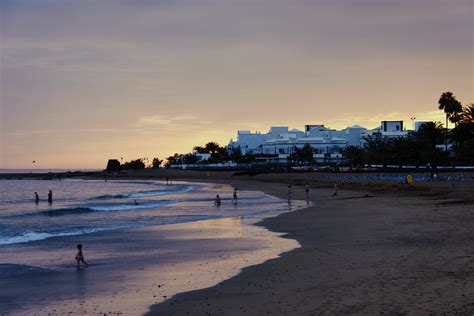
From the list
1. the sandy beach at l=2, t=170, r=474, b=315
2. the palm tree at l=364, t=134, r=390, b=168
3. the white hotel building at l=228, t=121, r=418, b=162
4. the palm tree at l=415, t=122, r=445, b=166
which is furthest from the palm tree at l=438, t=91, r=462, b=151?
the sandy beach at l=2, t=170, r=474, b=315

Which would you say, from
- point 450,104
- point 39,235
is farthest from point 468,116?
point 39,235

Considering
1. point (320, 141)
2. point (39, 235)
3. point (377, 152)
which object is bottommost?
point (39, 235)

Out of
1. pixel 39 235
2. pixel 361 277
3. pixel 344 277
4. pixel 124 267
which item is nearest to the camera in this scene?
Result: pixel 361 277

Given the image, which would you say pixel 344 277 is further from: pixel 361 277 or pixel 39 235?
pixel 39 235

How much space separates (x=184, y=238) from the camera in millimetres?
25266

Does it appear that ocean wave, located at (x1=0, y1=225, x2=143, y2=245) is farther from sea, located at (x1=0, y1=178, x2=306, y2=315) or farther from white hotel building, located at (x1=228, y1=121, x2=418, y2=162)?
white hotel building, located at (x1=228, y1=121, x2=418, y2=162)

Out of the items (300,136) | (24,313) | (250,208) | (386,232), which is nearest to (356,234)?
(386,232)

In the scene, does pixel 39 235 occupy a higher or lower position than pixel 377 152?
lower

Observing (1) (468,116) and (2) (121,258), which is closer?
(2) (121,258)

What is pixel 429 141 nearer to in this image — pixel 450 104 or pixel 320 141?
pixel 450 104

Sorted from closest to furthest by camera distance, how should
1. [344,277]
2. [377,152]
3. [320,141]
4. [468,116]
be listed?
[344,277] → [468,116] → [377,152] → [320,141]

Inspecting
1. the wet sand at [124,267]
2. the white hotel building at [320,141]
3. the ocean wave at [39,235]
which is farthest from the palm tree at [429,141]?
the ocean wave at [39,235]

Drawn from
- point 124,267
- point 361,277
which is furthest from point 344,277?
point 124,267

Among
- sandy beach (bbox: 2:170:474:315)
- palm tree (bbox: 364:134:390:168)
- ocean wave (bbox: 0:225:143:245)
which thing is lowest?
ocean wave (bbox: 0:225:143:245)
